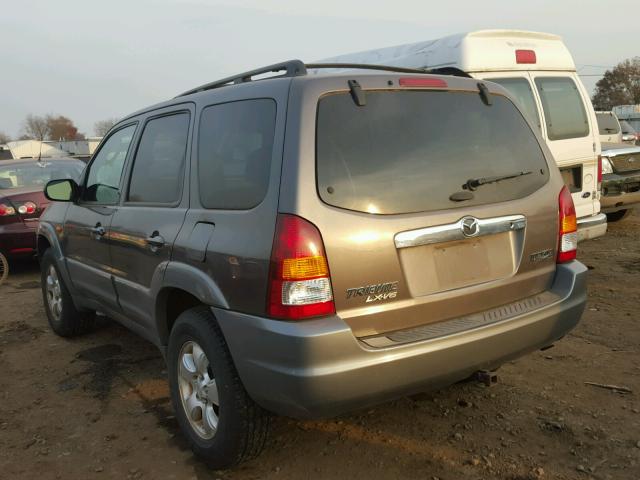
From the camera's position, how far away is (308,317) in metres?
2.37

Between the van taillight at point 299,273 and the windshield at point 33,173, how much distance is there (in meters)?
6.92

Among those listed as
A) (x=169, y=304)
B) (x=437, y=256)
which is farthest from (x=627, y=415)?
(x=169, y=304)

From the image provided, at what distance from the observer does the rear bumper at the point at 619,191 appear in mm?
7684

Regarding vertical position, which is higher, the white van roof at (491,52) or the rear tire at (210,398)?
the white van roof at (491,52)

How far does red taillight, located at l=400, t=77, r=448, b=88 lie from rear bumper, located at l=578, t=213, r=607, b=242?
3409 millimetres

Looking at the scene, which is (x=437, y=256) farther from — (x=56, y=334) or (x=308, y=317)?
(x=56, y=334)

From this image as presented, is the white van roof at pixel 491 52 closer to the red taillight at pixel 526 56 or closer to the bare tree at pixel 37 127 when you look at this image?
the red taillight at pixel 526 56

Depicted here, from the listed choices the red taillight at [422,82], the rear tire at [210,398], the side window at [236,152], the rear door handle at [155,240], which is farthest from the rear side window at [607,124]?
the rear tire at [210,398]

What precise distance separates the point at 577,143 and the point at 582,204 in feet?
2.25

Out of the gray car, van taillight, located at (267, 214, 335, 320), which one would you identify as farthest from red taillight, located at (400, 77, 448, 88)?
van taillight, located at (267, 214, 335, 320)

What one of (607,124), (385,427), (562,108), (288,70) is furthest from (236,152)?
(607,124)

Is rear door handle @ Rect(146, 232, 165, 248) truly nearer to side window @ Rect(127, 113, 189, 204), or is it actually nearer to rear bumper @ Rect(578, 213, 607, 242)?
side window @ Rect(127, 113, 189, 204)

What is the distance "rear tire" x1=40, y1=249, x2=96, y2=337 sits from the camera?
4.99 meters

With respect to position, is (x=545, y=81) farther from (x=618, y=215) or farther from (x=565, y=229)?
(x=565, y=229)
